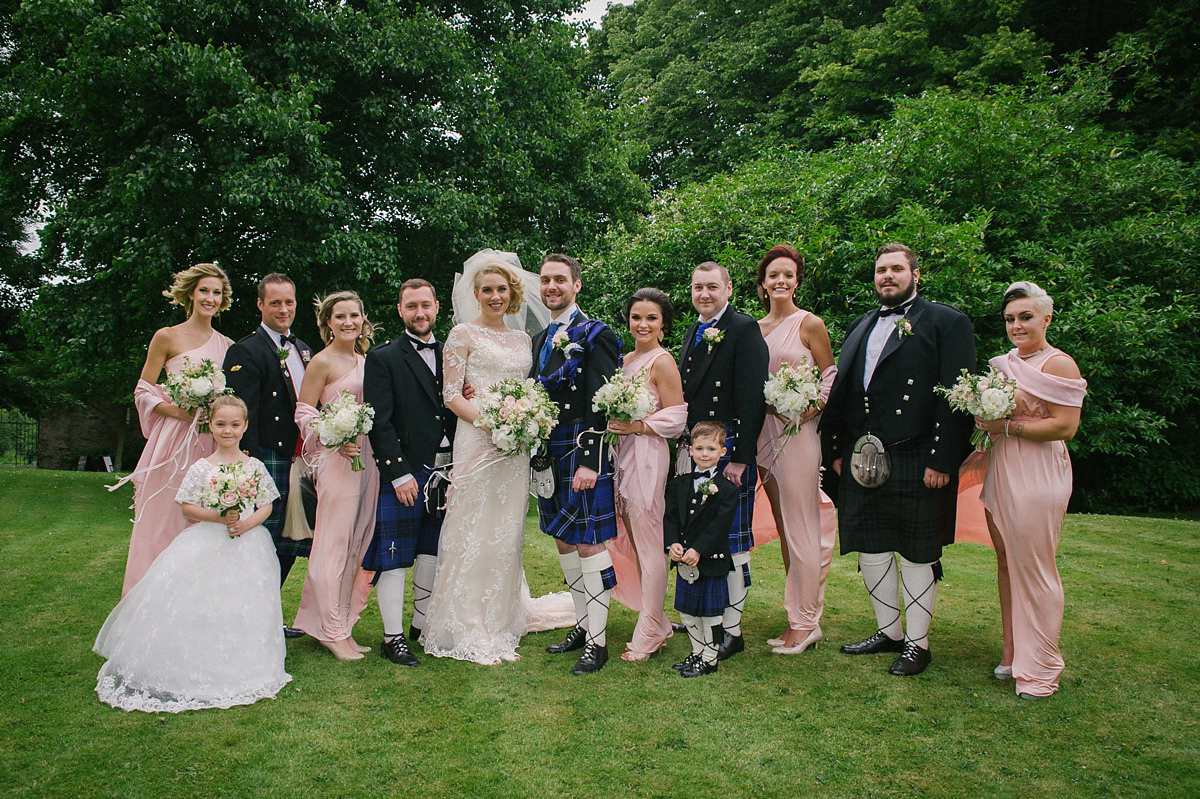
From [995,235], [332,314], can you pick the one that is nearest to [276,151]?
[332,314]

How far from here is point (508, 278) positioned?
5371 millimetres

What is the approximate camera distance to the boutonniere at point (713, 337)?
5.06 meters

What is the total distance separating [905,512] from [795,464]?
29.2 inches

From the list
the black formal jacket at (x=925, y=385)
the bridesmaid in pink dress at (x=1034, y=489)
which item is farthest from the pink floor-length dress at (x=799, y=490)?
the bridesmaid in pink dress at (x=1034, y=489)

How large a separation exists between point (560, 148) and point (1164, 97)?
11.6 m

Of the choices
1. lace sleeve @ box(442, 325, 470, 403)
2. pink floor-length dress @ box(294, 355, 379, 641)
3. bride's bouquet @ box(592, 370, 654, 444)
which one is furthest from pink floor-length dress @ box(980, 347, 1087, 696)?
pink floor-length dress @ box(294, 355, 379, 641)

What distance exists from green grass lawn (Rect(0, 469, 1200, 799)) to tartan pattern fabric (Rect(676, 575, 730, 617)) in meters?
0.41

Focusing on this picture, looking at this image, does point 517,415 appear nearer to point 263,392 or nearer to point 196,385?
point 263,392

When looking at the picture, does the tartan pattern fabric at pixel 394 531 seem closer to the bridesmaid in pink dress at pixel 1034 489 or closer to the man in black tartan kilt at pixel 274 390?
the man in black tartan kilt at pixel 274 390

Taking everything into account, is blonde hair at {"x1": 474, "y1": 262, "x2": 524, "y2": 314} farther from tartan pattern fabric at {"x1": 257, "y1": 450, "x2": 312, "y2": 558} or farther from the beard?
the beard

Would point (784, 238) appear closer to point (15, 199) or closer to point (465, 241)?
point (465, 241)

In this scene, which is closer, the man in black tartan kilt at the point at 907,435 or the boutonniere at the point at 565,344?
the man in black tartan kilt at the point at 907,435

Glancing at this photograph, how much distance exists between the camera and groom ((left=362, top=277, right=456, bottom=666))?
16.9ft

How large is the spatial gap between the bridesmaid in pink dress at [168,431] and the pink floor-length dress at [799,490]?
3.77 metres
